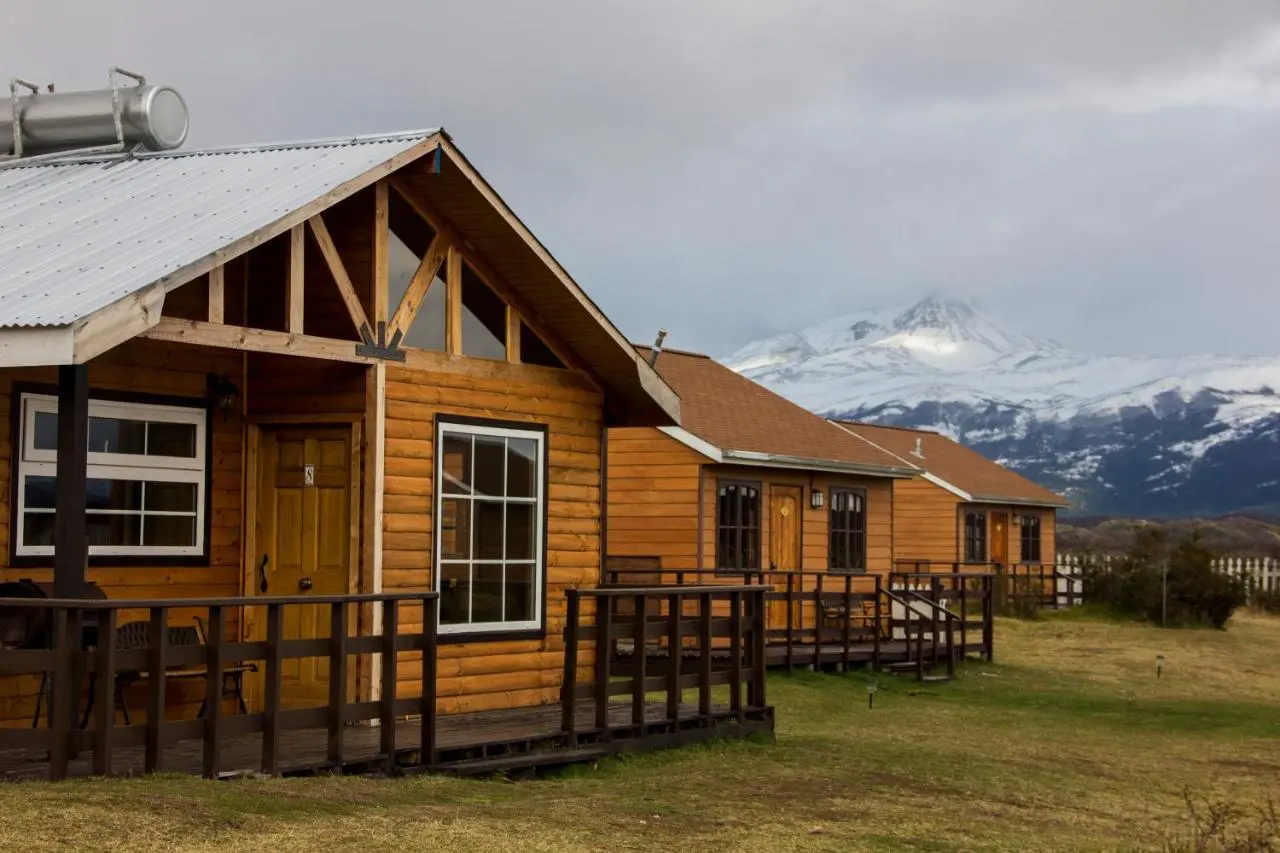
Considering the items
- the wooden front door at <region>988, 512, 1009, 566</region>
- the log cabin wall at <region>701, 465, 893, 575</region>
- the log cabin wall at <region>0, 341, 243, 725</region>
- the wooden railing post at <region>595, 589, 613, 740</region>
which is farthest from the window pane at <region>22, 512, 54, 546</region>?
the wooden front door at <region>988, 512, 1009, 566</region>

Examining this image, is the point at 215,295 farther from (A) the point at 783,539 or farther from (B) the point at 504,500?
(A) the point at 783,539

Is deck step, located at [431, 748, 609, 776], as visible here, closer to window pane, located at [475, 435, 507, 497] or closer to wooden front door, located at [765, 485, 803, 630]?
window pane, located at [475, 435, 507, 497]

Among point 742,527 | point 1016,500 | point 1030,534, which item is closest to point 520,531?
point 742,527

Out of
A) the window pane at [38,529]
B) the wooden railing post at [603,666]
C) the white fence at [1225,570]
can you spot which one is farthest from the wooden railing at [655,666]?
the white fence at [1225,570]

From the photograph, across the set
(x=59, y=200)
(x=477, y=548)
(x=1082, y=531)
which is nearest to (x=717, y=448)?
(x=477, y=548)

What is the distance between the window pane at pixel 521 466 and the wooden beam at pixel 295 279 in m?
2.50

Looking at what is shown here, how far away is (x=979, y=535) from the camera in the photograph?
41750 millimetres

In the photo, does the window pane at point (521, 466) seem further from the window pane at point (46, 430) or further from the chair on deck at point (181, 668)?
the window pane at point (46, 430)

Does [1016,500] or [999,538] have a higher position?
[1016,500]

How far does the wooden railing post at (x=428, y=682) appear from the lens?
11.1 m

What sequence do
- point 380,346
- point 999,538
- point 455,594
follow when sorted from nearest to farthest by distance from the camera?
1. point 380,346
2. point 455,594
3. point 999,538

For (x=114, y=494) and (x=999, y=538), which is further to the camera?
(x=999, y=538)

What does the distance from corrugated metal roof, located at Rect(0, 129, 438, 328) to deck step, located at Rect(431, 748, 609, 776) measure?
3.59 meters

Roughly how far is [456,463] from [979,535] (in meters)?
29.9
